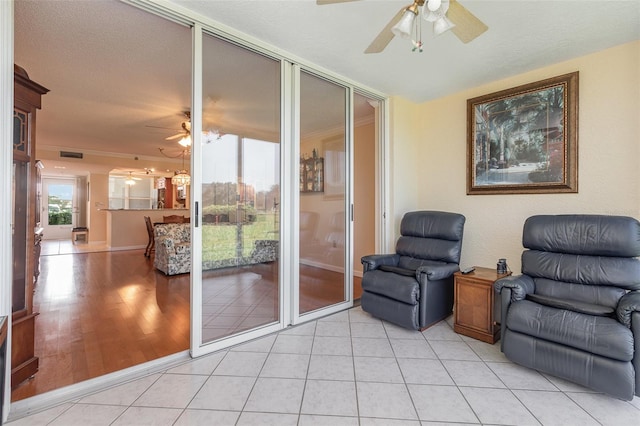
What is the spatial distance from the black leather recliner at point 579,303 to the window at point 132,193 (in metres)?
12.2

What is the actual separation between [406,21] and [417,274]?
6.59 feet

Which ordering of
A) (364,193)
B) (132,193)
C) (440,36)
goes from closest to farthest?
(440,36) < (364,193) < (132,193)

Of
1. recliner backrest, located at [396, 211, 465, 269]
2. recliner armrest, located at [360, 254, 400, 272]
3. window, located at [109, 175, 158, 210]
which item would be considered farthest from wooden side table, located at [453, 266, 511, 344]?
window, located at [109, 175, 158, 210]

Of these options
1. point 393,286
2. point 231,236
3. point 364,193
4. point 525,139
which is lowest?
point 393,286

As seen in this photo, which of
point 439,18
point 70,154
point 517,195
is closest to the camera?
point 439,18

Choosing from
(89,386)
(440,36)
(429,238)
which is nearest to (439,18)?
(440,36)

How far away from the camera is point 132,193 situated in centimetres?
1164

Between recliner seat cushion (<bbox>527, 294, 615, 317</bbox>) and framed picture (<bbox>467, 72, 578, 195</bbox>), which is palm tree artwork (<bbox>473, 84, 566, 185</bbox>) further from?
recliner seat cushion (<bbox>527, 294, 615, 317</bbox>)

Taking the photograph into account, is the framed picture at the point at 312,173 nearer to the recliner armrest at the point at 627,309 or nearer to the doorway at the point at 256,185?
the doorway at the point at 256,185

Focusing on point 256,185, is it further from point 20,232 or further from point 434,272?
point 434,272

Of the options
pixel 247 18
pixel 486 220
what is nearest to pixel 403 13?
pixel 247 18

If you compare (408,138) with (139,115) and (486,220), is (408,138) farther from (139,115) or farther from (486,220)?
(139,115)

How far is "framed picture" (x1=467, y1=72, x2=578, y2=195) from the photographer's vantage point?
8.95ft

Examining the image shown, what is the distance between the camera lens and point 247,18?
86.7 inches
